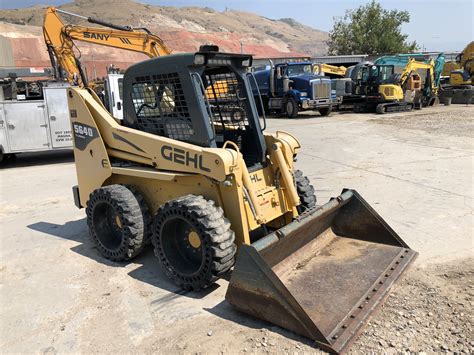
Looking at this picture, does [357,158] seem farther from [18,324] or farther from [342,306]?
[18,324]

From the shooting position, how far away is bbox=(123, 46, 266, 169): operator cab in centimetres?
418

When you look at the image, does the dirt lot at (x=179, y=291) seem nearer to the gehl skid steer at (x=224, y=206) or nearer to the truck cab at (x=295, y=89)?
the gehl skid steer at (x=224, y=206)

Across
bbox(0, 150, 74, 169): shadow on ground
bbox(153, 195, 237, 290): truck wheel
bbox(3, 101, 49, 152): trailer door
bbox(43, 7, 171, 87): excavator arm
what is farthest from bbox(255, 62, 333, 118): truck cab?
Result: bbox(153, 195, 237, 290): truck wheel

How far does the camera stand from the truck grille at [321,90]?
1917cm

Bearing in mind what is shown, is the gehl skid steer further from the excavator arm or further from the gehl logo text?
the excavator arm

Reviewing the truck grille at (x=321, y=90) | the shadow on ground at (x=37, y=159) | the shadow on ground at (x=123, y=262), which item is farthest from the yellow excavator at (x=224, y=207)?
the truck grille at (x=321, y=90)

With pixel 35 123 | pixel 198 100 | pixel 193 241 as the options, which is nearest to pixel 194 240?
pixel 193 241

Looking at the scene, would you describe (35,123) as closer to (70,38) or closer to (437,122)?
(70,38)

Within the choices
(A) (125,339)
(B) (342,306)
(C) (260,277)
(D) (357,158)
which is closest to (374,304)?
(B) (342,306)

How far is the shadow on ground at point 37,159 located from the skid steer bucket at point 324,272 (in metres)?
8.79

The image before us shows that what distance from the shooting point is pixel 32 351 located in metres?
3.29

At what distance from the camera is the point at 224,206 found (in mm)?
4102

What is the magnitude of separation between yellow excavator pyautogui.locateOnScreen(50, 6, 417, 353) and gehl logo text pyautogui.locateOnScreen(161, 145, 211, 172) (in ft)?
0.03

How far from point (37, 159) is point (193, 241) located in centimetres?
972
